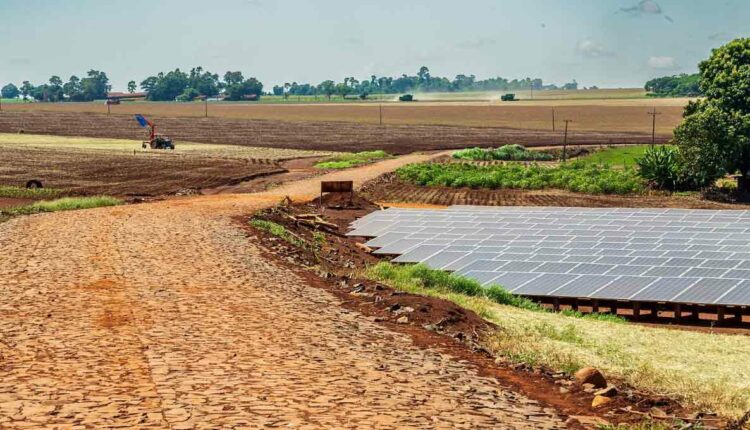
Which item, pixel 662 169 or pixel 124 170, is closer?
pixel 662 169

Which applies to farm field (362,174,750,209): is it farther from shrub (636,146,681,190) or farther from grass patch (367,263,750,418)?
grass patch (367,263,750,418)

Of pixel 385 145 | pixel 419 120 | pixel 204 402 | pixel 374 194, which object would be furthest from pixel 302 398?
pixel 419 120

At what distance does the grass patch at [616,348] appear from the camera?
18.2 meters

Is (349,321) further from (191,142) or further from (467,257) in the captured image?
(191,142)

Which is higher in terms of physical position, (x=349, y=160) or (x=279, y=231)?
(x=279, y=231)

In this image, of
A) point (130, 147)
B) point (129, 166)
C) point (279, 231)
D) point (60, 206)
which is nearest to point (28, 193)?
point (60, 206)

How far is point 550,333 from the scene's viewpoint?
2298 cm

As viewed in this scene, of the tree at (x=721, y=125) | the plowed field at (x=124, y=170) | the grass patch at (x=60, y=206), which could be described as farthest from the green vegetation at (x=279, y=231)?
the tree at (x=721, y=125)

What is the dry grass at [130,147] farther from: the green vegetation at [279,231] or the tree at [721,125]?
the green vegetation at [279,231]

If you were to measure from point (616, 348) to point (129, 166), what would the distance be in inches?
2325

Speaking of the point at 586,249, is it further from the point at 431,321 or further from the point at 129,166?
the point at 129,166

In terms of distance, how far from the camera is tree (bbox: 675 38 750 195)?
2388 inches

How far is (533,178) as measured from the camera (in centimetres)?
6919

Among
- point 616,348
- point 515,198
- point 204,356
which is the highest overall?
point 204,356
